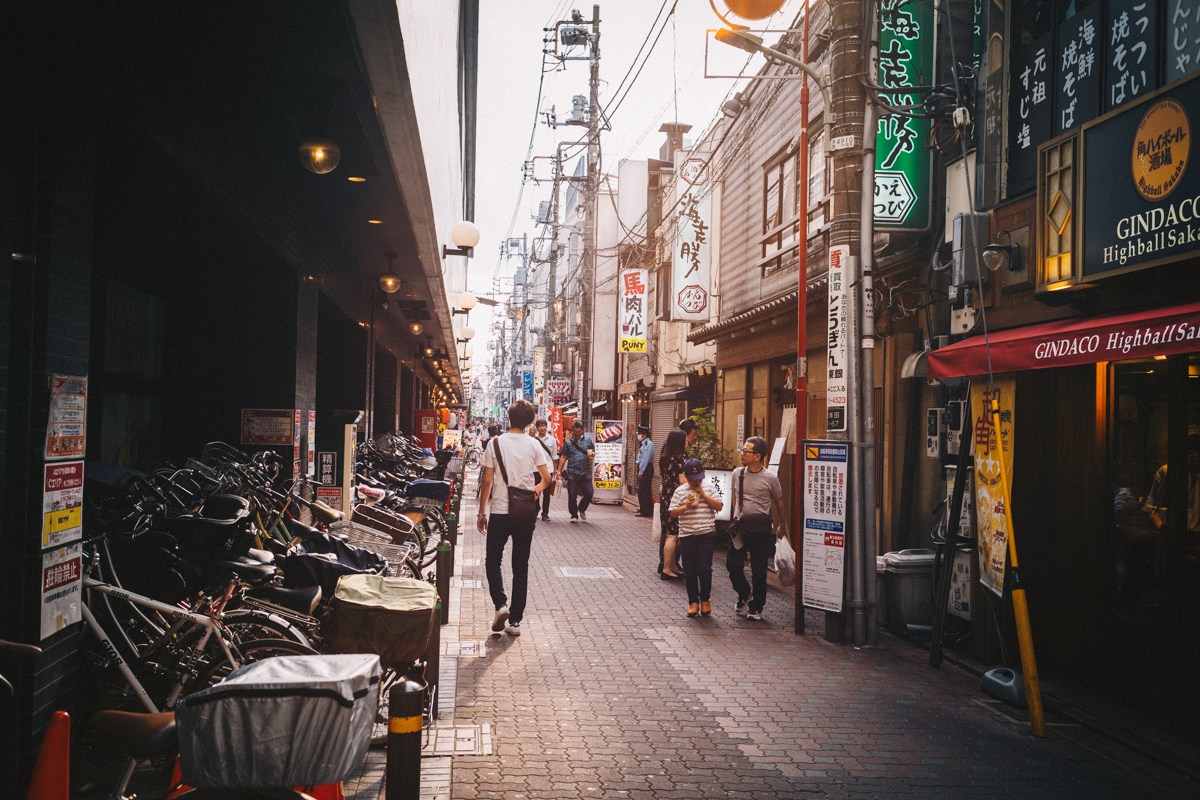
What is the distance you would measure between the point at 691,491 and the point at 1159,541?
430 cm

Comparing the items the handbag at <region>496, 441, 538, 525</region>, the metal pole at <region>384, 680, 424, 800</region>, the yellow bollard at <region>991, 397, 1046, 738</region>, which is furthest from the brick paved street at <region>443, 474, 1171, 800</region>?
the metal pole at <region>384, 680, 424, 800</region>

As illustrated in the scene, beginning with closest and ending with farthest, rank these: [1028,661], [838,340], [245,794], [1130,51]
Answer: [245,794] → [1028,661] → [1130,51] → [838,340]

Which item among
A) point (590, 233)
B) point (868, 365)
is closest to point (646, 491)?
point (868, 365)

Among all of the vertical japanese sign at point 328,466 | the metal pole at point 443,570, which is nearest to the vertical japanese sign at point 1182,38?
the metal pole at point 443,570

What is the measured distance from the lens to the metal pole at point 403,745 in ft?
9.09

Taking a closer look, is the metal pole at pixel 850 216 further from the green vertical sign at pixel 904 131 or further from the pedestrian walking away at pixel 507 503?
the pedestrian walking away at pixel 507 503

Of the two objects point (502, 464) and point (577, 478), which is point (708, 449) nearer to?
point (577, 478)

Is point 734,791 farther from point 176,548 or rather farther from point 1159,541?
point 1159,541

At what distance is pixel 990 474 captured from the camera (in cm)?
730

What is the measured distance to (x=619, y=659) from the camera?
7176 mm

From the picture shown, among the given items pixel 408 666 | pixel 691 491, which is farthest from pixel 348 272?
pixel 408 666

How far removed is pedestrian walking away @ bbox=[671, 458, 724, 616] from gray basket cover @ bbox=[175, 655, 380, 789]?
264 inches

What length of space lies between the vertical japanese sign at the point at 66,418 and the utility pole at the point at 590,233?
81.6ft

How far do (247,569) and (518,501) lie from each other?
10.8 feet
